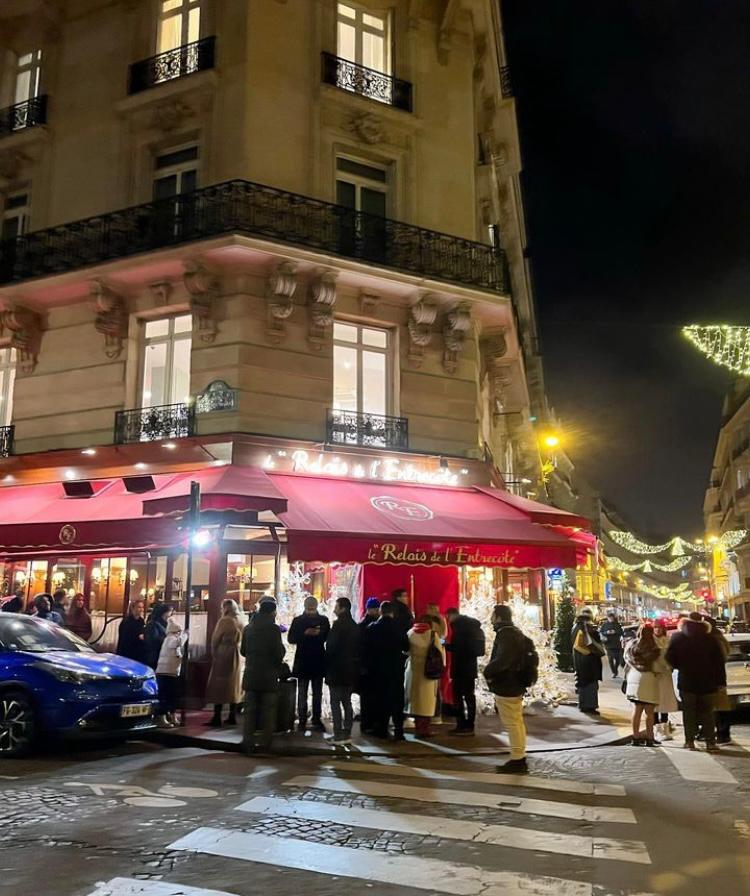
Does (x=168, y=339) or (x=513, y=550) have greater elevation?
(x=168, y=339)

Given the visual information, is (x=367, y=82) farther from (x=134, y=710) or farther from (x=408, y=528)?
(x=134, y=710)

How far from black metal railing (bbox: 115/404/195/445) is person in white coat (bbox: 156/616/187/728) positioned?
161 inches

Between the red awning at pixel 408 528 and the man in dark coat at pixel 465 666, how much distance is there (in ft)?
5.20

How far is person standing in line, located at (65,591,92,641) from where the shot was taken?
537 inches

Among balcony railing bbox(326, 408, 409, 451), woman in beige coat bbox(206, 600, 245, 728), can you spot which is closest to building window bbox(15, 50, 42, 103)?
balcony railing bbox(326, 408, 409, 451)

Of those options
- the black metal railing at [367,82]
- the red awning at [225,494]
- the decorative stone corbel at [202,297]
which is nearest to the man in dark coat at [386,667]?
the red awning at [225,494]

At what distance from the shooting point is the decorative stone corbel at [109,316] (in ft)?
49.3

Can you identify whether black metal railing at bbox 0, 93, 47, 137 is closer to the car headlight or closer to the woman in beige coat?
the woman in beige coat

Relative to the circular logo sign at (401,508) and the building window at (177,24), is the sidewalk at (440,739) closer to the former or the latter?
the circular logo sign at (401,508)

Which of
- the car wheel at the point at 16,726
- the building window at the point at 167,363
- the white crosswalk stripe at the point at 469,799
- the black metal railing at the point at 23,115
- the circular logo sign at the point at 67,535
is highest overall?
the black metal railing at the point at 23,115

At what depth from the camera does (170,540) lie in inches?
470

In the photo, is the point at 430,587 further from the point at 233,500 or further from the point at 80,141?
the point at 80,141

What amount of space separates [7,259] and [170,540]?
26.5 feet

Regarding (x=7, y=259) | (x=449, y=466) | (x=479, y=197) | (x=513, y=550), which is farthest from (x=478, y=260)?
(x=7, y=259)
